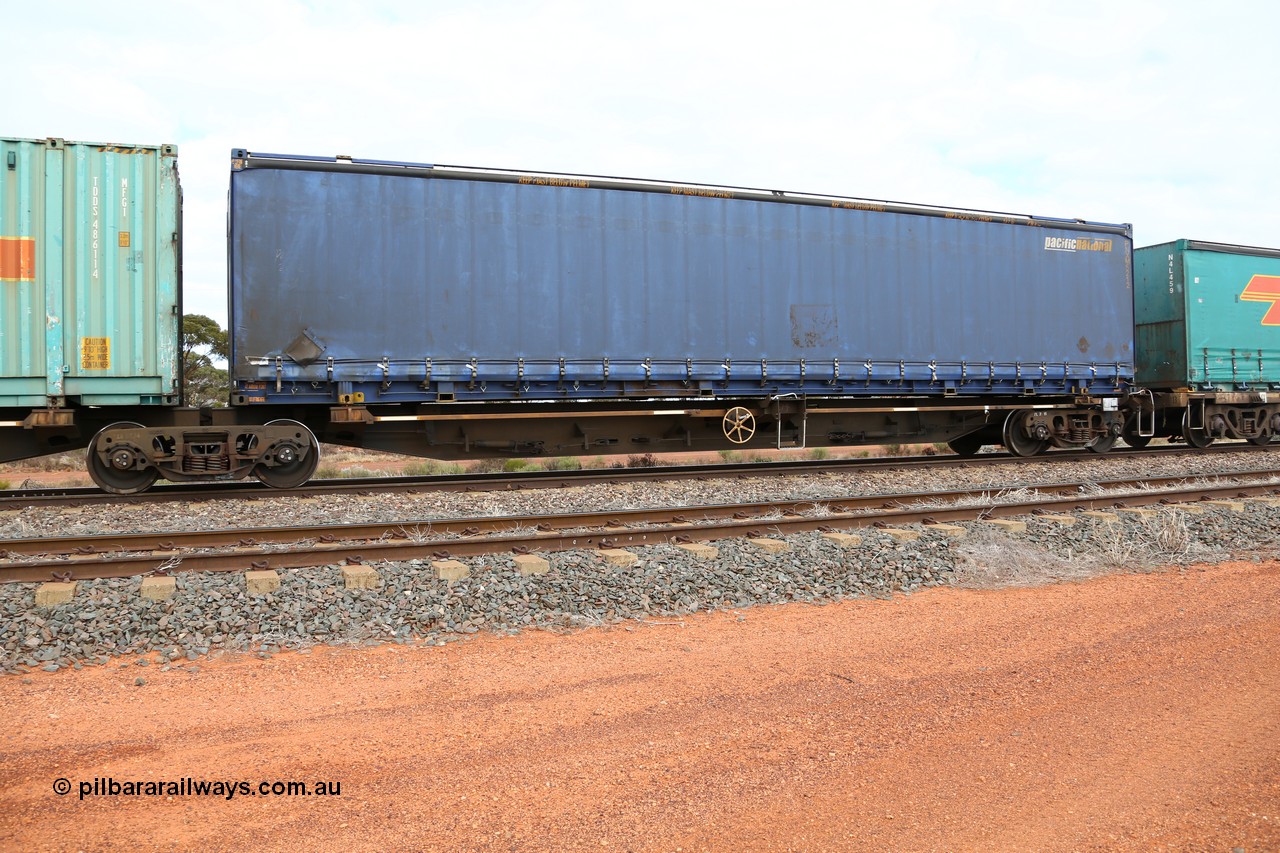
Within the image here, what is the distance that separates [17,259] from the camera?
8.89 meters

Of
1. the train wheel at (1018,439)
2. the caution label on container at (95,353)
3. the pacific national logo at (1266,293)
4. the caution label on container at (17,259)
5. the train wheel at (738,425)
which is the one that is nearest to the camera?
the caution label on container at (17,259)

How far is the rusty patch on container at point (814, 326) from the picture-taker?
12.4 metres

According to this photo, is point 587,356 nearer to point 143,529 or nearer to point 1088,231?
point 143,529

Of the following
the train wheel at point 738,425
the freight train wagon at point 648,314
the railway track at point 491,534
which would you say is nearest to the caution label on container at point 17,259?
the freight train wagon at point 648,314

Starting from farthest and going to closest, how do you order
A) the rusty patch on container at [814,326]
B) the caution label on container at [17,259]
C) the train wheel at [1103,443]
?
the train wheel at [1103,443] → the rusty patch on container at [814,326] → the caution label on container at [17,259]

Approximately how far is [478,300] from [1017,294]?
8.96m

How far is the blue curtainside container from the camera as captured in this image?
33.2 feet

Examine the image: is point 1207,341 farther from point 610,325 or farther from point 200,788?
point 200,788

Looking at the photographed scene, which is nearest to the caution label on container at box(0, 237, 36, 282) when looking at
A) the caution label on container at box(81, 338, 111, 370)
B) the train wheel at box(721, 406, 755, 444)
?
the caution label on container at box(81, 338, 111, 370)

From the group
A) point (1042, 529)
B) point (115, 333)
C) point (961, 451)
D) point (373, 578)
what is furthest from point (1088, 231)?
point (115, 333)

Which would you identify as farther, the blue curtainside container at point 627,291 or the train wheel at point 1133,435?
the train wheel at point 1133,435

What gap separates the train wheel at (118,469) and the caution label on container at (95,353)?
69cm

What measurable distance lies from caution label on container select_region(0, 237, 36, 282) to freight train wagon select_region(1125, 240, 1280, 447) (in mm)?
16771

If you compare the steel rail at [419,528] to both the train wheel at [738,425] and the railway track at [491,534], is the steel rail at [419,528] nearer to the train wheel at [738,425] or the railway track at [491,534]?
the railway track at [491,534]
